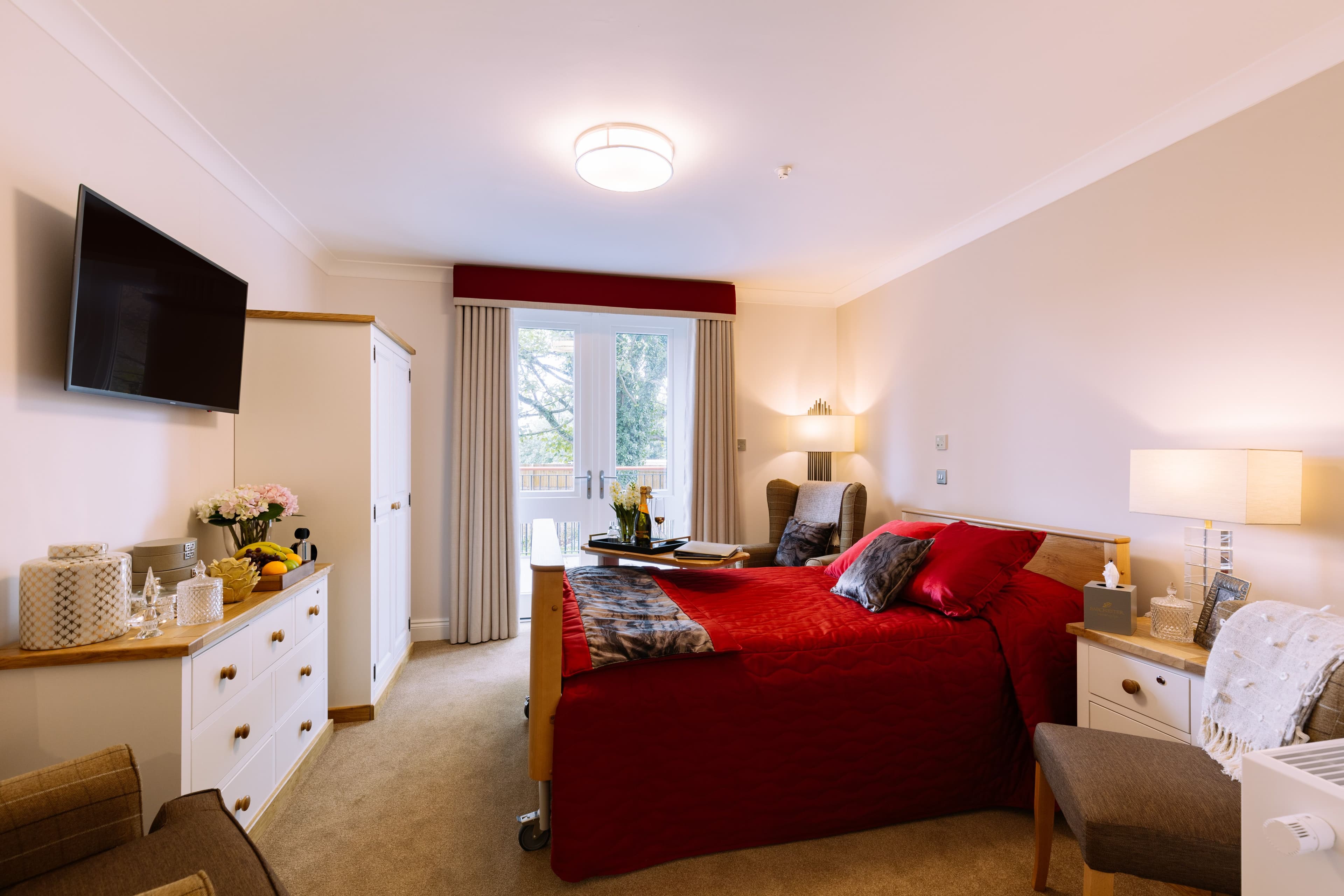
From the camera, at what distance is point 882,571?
2.48m

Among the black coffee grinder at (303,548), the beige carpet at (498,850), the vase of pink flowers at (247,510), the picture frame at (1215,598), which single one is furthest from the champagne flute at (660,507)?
the picture frame at (1215,598)

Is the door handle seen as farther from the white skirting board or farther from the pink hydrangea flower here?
the pink hydrangea flower

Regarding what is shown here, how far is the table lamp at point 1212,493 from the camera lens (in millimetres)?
1793

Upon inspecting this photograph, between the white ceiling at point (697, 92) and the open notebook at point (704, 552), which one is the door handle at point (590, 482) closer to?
the open notebook at point (704, 552)

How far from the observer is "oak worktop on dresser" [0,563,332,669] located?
151 centimetres

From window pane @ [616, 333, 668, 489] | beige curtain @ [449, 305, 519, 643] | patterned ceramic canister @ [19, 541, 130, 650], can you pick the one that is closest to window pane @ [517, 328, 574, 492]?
beige curtain @ [449, 305, 519, 643]

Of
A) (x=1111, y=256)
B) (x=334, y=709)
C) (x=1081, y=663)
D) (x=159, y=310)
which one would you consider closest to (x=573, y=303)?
(x=159, y=310)

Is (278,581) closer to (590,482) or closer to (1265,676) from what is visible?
(590,482)

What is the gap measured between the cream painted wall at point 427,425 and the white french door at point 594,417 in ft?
1.67

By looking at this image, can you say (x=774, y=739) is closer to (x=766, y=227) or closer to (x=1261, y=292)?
(x=1261, y=292)

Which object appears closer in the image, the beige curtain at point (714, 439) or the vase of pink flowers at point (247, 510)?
the vase of pink flowers at point (247, 510)

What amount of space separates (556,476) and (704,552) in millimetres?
2048

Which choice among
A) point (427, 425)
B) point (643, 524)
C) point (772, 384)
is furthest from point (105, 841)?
point (772, 384)

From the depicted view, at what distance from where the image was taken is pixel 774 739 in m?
1.98
